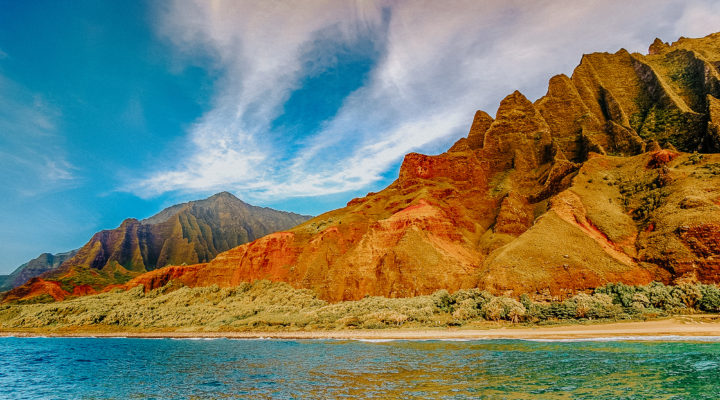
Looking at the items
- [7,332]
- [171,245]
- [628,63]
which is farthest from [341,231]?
[171,245]

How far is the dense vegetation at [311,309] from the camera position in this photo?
128ft

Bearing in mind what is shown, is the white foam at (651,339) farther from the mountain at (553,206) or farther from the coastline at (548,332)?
the mountain at (553,206)

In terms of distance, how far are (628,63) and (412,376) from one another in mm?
121888

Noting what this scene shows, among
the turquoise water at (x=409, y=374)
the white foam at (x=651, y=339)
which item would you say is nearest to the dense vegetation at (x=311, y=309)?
the white foam at (x=651, y=339)

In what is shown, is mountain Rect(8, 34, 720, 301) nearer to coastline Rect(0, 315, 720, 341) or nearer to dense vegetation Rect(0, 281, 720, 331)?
dense vegetation Rect(0, 281, 720, 331)

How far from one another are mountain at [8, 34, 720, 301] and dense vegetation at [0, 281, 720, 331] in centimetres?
295

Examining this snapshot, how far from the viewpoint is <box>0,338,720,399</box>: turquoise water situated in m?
16.5

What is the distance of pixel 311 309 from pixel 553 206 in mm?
43245

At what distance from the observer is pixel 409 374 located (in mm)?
21203

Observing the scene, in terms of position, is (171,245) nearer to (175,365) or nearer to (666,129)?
(175,365)

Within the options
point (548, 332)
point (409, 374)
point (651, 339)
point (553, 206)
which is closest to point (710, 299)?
point (651, 339)

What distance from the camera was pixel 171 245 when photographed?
182500 mm

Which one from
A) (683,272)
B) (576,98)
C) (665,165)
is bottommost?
(683,272)

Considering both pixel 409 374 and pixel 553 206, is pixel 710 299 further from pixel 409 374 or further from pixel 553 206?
pixel 409 374
